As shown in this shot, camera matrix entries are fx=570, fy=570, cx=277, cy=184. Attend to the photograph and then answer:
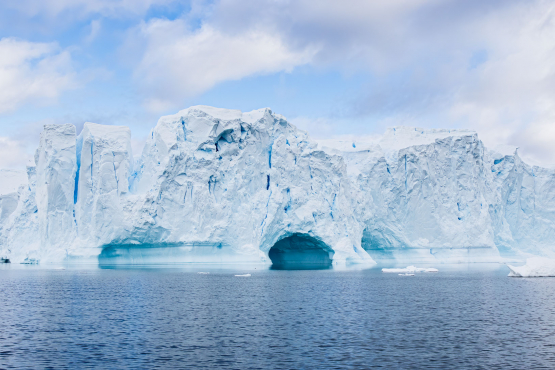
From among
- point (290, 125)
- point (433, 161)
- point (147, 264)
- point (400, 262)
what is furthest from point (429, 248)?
point (147, 264)

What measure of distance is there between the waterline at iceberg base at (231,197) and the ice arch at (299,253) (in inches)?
11.4

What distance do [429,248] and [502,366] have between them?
37738mm

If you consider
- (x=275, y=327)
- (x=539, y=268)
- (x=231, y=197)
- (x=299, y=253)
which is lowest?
(x=275, y=327)

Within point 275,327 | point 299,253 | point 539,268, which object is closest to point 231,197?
point 299,253

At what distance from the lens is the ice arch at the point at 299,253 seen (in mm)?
43219

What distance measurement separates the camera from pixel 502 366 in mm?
9766

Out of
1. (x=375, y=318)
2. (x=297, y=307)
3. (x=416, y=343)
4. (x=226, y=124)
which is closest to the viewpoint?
(x=416, y=343)

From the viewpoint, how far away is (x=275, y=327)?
44.9 ft

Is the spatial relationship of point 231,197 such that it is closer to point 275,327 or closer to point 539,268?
point 539,268

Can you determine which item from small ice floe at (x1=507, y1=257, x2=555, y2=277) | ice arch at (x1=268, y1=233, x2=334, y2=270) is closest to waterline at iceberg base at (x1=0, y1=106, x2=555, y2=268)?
ice arch at (x1=268, y1=233, x2=334, y2=270)

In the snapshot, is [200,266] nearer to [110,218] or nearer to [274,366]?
[110,218]

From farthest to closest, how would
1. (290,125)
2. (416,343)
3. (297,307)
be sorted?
(290,125) → (297,307) → (416,343)

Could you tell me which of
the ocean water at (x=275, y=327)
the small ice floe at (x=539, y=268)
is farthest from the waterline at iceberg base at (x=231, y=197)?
the ocean water at (x=275, y=327)

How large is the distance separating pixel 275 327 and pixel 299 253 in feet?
113
